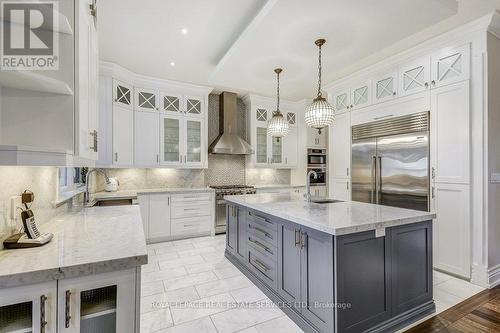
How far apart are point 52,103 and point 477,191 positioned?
3863 millimetres

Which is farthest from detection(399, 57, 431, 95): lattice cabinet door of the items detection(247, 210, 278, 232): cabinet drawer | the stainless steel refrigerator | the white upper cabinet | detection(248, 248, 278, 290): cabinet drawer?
detection(248, 248, 278, 290): cabinet drawer

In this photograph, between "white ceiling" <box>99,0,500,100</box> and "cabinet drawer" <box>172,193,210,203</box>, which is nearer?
"white ceiling" <box>99,0,500,100</box>

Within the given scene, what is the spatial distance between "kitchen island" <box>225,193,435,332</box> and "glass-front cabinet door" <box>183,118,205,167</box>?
2.70 metres

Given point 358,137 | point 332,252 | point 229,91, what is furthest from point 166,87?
point 332,252

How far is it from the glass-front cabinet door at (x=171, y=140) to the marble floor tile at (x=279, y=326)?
3248 mm

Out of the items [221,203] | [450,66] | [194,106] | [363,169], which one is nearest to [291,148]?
[363,169]

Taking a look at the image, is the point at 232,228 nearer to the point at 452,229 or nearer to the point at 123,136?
the point at 123,136

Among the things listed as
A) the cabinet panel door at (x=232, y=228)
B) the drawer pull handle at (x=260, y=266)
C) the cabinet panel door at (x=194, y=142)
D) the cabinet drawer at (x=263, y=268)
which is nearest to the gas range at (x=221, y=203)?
the cabinet panel door at (x=194, y=142)

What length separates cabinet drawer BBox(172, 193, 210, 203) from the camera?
434 centimetres

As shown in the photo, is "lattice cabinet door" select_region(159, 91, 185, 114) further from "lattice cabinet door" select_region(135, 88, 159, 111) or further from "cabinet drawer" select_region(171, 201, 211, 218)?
"cabinet drawer" select_region(171, 201, 211, 218)

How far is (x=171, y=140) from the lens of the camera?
4.53 m

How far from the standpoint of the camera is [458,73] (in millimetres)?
2840

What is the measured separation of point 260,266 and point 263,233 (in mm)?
391

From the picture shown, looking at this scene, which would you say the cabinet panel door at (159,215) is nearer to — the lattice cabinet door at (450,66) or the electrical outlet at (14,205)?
the electrical outlet at (14,205)
